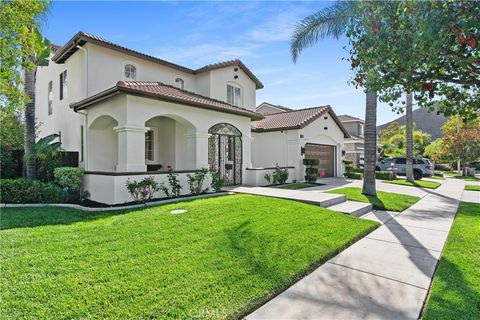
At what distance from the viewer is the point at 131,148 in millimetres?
9977

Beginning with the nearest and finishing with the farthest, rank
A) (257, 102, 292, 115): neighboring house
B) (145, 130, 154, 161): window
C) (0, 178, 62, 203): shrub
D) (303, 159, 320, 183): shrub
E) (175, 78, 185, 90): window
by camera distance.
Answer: (0, 178, 62, 203): shrub → (145, 130, 154, 161): window → (175, 78, 185, 90): window → (303, 159, 320, 183): shrub → (257, 102, 292, 115): neighboring house

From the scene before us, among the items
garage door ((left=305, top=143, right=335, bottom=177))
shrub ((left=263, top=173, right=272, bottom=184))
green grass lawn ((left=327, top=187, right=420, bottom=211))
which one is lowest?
green grass lawn ((left=327, top=187, right=420, bottom=211))

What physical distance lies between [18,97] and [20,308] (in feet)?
26.9

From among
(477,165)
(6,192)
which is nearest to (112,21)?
(6,192)

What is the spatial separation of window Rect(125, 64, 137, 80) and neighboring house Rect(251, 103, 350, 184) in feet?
28.1

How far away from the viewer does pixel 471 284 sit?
161 inches

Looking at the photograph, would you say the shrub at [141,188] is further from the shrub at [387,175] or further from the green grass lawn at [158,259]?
the shrub at [387,175]

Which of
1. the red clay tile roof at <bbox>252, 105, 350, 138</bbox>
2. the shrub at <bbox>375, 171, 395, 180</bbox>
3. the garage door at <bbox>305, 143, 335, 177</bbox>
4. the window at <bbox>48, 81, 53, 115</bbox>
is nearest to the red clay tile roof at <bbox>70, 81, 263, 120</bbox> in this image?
the red clay tile roof at <bbox>252, 105, 350, 138</bbox>

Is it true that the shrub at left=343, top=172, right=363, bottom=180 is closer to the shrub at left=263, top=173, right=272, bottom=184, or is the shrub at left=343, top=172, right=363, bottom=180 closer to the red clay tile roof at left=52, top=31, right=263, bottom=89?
the shrub at left=263, top=173, right=272, bottom=184

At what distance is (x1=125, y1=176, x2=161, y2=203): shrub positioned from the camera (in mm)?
9391

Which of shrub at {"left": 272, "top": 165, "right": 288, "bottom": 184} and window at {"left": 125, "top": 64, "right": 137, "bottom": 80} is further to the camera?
shrub at {"left": 272, "top": 165, "right": 288, "bottom": 184}

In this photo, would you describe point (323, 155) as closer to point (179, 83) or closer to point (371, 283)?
point (179, 83)

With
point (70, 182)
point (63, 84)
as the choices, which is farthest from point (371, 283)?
point (63, 84)

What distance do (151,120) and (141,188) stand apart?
6171 millimetres
